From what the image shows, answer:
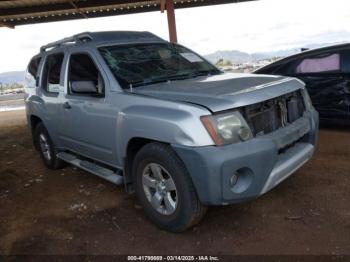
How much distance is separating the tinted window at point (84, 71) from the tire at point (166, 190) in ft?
3.39

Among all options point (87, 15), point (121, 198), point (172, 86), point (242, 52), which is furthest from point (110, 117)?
point (242, 52)

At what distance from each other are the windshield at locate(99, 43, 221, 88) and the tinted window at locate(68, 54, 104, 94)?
19cm

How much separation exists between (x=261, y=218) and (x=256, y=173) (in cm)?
77

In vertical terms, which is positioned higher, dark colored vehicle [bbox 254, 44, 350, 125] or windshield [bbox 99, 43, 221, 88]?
windshield [bbox 99, 43, 221, 88]

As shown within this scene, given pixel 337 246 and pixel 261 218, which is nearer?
pixel 337 246

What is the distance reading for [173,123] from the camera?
2.97 meters

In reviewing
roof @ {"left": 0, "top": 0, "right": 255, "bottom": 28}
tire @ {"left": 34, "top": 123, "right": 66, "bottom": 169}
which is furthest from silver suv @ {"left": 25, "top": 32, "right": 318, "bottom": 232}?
roof @ {"left": 0, "top": 0, "right": 255, "bottom": 28}

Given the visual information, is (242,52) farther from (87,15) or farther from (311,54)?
(311,54)

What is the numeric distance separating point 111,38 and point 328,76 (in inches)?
144

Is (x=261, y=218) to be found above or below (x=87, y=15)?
below

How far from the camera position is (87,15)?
503 inches

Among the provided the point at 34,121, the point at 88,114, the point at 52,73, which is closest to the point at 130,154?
the point at 88,114

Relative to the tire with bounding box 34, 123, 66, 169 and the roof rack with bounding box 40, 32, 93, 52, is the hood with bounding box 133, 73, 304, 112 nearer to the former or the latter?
the roof rack with bounding box 40, 32, 93, 52

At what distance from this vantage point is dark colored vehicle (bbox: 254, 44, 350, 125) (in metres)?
5.83
